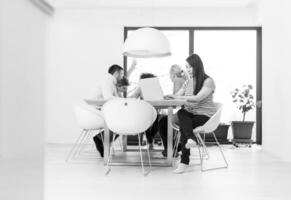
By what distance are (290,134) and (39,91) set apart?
436cm

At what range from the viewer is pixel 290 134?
186 inches

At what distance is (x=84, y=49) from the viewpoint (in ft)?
24.2

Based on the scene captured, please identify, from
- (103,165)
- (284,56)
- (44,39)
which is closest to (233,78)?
(284,56)

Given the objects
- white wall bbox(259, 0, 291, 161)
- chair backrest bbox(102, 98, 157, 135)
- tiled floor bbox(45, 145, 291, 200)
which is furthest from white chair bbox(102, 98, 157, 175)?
white wall bbox(259, 0, 291, 161)

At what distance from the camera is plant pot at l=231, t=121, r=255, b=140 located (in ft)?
22.3

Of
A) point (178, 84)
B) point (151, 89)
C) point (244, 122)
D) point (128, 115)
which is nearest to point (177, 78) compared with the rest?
point (178, 84)

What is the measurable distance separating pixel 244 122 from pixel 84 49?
3197 mm

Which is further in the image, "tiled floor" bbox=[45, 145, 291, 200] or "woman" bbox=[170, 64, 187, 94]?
"woman" bbox=[170, 64, 187, 94]

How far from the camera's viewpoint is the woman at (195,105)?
150 inches

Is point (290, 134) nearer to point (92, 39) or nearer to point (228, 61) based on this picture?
point (228, 61)

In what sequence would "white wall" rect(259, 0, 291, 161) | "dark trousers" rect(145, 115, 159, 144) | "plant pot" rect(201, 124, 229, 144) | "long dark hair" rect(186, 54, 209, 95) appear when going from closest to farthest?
"long dark hair" rect(186, 54, 209, 95) → "white wall" rect(259, 0, 291, 161) → "dark trousers" rect(145, 115, 159, 144) → "plant pot" rect(201, 124, 229, 144)
